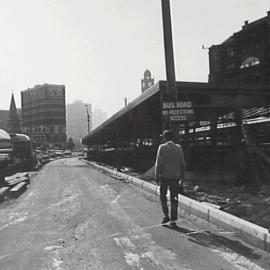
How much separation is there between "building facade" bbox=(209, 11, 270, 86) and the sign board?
2190 cm

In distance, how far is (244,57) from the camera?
4172cm

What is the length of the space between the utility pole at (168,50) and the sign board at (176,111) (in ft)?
1.73

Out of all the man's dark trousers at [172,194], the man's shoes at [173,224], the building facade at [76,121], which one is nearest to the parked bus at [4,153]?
the man's dark trousers at [172,194]

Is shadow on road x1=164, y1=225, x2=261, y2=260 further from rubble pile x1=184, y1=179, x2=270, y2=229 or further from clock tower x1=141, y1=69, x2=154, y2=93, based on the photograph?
clock tower x1=141, y1=69, x2=154, y2=93

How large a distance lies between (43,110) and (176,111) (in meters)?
113

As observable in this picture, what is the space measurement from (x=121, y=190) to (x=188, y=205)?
6.20 m

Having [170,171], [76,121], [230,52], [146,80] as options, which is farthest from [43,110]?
[170,171]

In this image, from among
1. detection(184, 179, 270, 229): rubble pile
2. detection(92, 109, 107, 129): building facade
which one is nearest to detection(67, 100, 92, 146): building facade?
detection(92, 109, 107, 129): building facade

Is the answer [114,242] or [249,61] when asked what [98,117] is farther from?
[114,242]

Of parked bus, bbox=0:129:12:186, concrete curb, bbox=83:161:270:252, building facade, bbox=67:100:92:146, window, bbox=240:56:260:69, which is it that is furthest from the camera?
A: building facade, bbox=67:100:92:146

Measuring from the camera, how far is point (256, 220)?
25.6ft

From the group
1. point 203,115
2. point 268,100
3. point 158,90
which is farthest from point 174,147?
point 203,115

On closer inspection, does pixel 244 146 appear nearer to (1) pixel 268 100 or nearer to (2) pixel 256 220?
(1) pixel 268 100

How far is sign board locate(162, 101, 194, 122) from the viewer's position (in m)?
12.1
